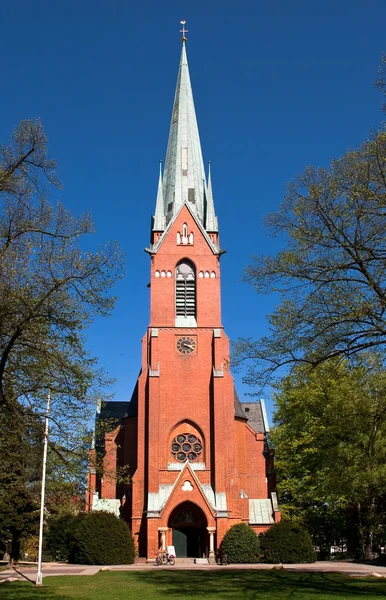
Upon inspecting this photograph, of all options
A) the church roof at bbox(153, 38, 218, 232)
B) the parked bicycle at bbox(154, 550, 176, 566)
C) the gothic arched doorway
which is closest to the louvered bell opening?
the church roof at bbox(153, 38, 218, 232)

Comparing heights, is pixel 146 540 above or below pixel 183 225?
below

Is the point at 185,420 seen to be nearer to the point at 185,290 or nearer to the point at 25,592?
the point at 185,290

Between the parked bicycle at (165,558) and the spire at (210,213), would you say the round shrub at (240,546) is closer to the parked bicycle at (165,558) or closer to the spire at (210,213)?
the parked bicycle at (165,558)

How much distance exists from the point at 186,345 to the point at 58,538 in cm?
1468

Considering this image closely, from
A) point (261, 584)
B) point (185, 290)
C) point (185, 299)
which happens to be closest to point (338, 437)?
point (261, 584)

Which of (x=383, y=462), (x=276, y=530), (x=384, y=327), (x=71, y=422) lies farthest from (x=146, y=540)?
(x=384, y=327)

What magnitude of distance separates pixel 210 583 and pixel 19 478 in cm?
1456

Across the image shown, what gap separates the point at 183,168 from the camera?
4959 centimetres

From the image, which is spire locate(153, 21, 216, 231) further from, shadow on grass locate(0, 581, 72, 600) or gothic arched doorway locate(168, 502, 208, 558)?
shadow on grass locate(0, 581, 72, 600)

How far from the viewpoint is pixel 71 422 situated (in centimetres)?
1612

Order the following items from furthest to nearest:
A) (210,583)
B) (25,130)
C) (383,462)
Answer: (383,462) → (210,583) → (25,130)

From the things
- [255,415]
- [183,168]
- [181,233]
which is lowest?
[255,415]

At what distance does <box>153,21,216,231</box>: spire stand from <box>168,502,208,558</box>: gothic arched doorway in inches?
766

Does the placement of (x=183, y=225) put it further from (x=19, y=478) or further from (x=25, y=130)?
(x=25, y=130)
